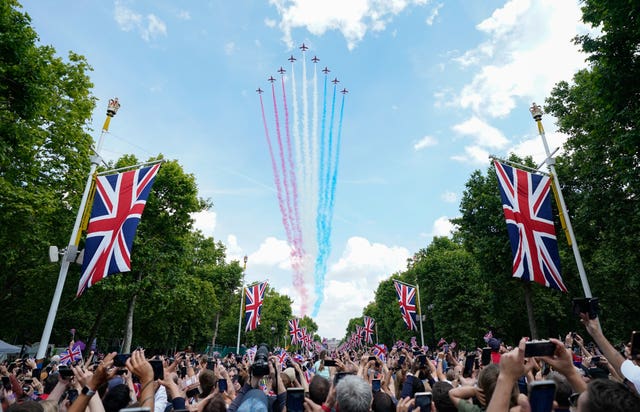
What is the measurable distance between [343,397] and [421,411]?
890 mm

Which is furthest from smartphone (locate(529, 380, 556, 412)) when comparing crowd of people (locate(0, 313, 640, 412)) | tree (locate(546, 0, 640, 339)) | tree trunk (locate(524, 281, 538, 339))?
tree trunk (locate(524, 281, 538, 339))

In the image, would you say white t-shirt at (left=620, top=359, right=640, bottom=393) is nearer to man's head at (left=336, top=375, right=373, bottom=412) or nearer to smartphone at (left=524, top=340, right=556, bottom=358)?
smartphone at (left=524, top=340, right=556, bottom=358)

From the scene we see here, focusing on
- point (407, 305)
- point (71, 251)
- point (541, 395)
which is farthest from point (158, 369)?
point (407, 305)

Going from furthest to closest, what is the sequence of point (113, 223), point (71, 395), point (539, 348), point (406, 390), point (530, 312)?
point (530, 312)
point (113, 223)
point (71, 395)
point (406, 390)
point (539, 348)

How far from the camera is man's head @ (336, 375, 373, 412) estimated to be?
3086 mm

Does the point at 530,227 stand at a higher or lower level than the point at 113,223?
higher

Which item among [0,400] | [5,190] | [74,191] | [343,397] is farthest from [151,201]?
[343,397]

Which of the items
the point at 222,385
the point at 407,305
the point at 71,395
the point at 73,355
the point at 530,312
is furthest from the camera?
the point at 407,305

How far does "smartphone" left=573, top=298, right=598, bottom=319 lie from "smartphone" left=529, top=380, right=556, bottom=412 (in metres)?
2.25

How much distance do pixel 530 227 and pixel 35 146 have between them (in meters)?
23.9

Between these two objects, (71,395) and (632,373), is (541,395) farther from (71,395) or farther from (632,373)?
(71,395)

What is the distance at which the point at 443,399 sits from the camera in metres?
4.03

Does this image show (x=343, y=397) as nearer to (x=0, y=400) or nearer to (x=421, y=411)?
(x=421, y=411)

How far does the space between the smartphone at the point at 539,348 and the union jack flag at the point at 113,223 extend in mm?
11687
